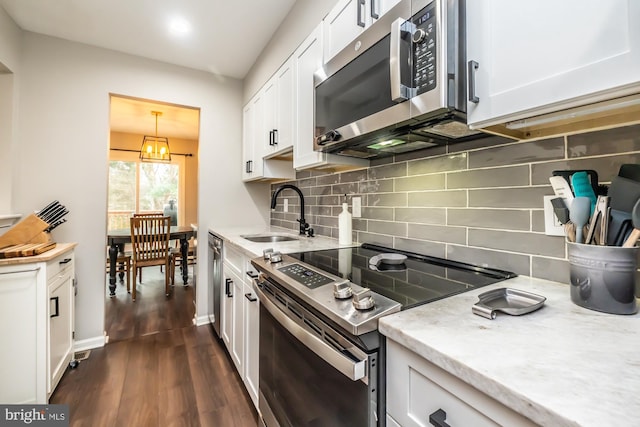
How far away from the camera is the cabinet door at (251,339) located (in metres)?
1.43

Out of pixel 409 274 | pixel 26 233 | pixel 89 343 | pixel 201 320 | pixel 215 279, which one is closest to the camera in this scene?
pixel 409 274

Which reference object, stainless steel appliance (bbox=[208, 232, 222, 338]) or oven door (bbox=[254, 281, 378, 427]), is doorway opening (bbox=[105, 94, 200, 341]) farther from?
oven door (bbox=[254, 281, 378, 427])

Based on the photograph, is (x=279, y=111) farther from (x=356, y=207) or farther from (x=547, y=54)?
(x=547, y=54)

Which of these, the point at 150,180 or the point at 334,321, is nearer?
the point at 334,321

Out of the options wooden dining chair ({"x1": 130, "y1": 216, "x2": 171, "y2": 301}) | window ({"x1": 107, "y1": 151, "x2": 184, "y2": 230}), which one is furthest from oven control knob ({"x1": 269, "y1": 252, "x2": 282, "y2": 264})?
window ({"x1": 107, "y1": 151, "x2": 184, "y2": 230})

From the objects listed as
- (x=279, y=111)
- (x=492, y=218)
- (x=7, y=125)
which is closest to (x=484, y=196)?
(x=492, y=218)

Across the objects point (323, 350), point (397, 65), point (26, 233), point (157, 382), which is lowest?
point (157, 382)

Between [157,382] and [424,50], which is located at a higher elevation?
[424,50]

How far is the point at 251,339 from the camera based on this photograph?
4.95ft

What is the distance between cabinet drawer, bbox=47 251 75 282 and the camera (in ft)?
5.46

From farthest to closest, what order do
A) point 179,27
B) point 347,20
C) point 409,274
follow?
1. point 179,27
2. point 347,20
3. point 409,274

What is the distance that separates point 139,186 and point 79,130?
12.4 feet

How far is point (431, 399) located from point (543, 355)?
21 centimetres

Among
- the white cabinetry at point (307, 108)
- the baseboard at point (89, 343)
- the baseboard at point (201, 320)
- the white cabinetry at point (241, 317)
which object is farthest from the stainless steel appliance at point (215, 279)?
the white cabinetry at point (307, 108)
